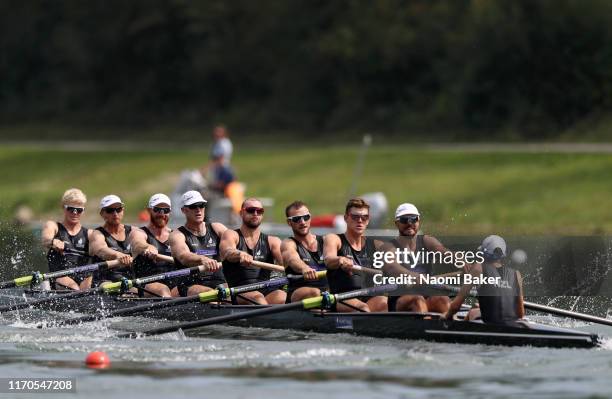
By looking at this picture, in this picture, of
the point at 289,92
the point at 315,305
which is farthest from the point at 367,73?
the point at 315,305

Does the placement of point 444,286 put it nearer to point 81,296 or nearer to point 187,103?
point 81,296

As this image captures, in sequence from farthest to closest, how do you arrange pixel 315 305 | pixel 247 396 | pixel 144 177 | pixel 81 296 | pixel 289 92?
pixel 289 92 → pixel 144 177 → pixel 81 296 → pixel 315 305 → pixel 247 396

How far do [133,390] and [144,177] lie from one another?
31.9m

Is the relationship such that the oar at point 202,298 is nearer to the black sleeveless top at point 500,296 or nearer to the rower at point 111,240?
the rower at point 111,240

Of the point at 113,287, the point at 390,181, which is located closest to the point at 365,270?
the point at 113,287

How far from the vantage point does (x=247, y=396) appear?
1226 centimetres

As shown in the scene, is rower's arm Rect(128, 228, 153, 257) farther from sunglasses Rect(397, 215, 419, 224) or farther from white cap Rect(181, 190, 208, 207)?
sunglasses Rect(397, 215, 419, 224)

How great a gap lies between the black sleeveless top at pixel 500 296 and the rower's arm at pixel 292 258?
2.68 metres

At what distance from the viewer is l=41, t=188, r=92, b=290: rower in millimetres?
19547

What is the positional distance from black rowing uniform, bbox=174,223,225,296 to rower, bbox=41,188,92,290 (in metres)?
2.05

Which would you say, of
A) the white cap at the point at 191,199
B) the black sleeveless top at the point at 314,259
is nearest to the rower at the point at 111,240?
the white cap at the point at 191,199

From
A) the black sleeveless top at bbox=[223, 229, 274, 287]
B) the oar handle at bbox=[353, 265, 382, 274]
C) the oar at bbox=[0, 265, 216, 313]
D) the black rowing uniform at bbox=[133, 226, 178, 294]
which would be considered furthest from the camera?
the black rowing uniform at bbox=[133, 226, 178, 294]

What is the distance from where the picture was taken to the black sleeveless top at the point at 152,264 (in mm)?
18373

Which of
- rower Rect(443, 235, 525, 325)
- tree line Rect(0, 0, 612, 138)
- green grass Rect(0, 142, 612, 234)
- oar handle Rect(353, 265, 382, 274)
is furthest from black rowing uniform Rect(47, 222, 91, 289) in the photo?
tree line Rect(0, 0, 612, 138)
